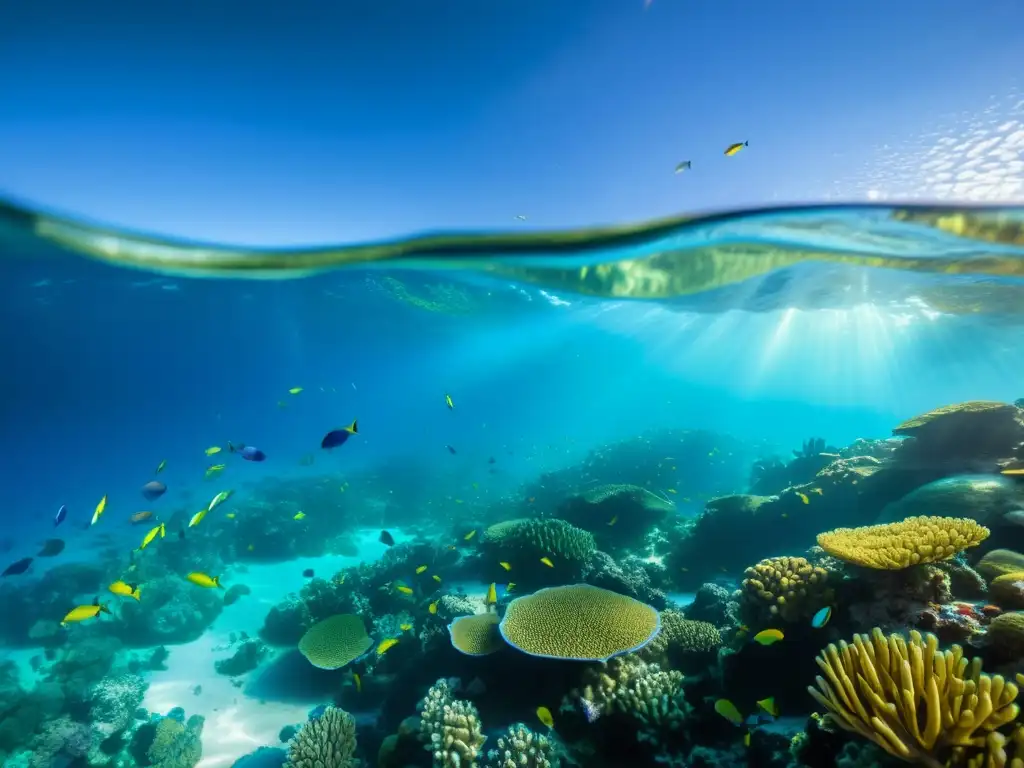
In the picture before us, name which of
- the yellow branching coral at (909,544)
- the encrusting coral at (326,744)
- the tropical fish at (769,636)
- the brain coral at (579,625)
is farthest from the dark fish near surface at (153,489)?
the yellow branching coral at (909,544)

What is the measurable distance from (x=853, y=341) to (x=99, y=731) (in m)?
52.4

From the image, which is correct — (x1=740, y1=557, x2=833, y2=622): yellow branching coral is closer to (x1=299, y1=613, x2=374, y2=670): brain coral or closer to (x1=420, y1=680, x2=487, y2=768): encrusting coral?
(x1=420, y1=680, x2=487, y2=768): encrusting coral

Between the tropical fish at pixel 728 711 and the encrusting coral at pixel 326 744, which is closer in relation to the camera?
the tropical fish at pixel 728 711

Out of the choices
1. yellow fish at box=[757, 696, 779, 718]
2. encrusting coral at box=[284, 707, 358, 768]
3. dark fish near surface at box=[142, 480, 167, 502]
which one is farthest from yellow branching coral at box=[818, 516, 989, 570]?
dark fish near surface at box=[142, 480, 167, 502]

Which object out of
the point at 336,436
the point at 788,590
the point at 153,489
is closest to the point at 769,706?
the point at 788,590

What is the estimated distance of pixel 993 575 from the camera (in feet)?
15.0

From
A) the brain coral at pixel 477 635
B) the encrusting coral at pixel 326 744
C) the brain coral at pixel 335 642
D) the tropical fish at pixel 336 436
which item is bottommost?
the brain coral at pixel 335 642

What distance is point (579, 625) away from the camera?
17.1ft

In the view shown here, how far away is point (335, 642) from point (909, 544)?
829 cm

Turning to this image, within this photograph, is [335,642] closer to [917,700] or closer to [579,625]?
[579,625]

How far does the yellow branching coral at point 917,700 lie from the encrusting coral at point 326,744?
5.24 meters

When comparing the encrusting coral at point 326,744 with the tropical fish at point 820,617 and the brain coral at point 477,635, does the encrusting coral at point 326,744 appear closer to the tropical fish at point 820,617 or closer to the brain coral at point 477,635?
the brain coral at point 477,635

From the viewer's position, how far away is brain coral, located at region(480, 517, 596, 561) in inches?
329

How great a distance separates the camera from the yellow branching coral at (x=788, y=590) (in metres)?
4.42
